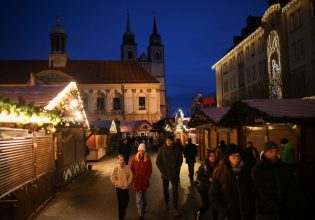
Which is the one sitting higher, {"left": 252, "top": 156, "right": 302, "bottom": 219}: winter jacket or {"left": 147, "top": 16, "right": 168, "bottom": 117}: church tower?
{"left": 147, "top": 16, "right": 168, "bottom": 117}: church tower

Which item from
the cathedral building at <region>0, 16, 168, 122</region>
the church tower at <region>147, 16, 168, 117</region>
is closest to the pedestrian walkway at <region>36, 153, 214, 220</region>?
the cathedral building at <region>0, 16, 168, 122</region>

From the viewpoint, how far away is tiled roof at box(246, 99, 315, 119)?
37.2ft

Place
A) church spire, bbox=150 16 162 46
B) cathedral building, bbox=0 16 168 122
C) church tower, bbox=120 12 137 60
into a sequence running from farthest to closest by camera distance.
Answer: church spire, bbox=150 16 162 46 → church tower, bbox=120 12 137 60 → cathedral building, bbox=0 16 168 122

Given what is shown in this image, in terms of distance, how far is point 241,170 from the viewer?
5.79 metres

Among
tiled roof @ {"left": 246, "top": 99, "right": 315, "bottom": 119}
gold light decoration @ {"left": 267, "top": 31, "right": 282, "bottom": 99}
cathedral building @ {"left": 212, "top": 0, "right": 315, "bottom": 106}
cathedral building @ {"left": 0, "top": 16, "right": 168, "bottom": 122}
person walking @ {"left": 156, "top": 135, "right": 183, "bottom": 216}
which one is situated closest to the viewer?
person walking @ {"left": 156, "top": 135, "right": 183, "bottom": 216}

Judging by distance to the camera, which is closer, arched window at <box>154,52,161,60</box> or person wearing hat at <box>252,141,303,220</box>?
person wearing hat at <box>252,141,303,220</box>

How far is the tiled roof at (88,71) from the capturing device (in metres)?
65.4

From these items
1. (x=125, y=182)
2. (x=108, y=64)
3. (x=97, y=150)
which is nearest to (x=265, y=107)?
(x=125, y=182)

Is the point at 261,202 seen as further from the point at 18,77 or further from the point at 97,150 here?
the point at 18,77

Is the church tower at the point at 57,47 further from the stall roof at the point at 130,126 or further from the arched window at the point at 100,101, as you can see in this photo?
the stall roof at the point at 130,126

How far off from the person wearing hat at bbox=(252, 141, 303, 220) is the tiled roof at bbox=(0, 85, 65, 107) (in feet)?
32.7

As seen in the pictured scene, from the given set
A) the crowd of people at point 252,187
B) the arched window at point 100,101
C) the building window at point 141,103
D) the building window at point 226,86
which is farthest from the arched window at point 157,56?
the crowd of people at point 252,187

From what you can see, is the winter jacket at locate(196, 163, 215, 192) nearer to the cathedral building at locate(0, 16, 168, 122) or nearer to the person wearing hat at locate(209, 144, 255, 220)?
the person wearing hat at locate(209, 144, 255, 220)

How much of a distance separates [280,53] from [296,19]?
10.9 feet
